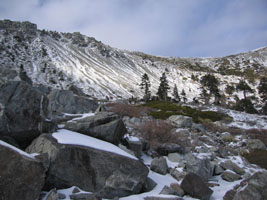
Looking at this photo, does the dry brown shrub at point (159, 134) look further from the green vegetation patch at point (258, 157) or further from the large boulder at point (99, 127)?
the green vegetation patch at point (258, 157)

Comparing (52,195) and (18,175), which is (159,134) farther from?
(18,175)

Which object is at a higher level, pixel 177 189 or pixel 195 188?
pixel 195 188

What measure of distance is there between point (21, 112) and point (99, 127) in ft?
9.37

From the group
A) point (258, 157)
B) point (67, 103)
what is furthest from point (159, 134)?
point (67, 103)

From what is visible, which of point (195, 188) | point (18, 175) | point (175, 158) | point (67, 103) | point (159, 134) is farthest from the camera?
point (67, 103)

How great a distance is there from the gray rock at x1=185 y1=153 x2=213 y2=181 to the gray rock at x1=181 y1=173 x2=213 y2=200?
4.45ft

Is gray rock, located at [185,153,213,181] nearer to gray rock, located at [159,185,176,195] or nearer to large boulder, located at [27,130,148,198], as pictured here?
gray rock, located at [159,185,176,195]

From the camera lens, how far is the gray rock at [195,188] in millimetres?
5605

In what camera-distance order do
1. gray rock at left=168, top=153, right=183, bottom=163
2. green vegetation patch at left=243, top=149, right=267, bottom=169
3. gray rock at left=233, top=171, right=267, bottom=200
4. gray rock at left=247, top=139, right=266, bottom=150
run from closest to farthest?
gray rock at left=233, top=171, right=267, bottom=200
gray rock at left=168, top=153, right=183, bottom=163
green vegetation patch at left=243, top=149, right=267, bottom=169
gray rock at left=247, top=139, right=266, bottom=150

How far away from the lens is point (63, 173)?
17.3 ft

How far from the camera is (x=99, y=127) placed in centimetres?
763

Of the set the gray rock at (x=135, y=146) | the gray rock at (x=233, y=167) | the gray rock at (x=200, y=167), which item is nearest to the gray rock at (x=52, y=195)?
the gray rock at (x=135, y=146)

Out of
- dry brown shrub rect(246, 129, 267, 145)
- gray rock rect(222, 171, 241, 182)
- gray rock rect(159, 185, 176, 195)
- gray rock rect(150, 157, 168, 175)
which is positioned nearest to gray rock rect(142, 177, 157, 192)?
gray rock rect(159, 185, 176, 195)

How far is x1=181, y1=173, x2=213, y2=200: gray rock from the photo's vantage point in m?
5.61
